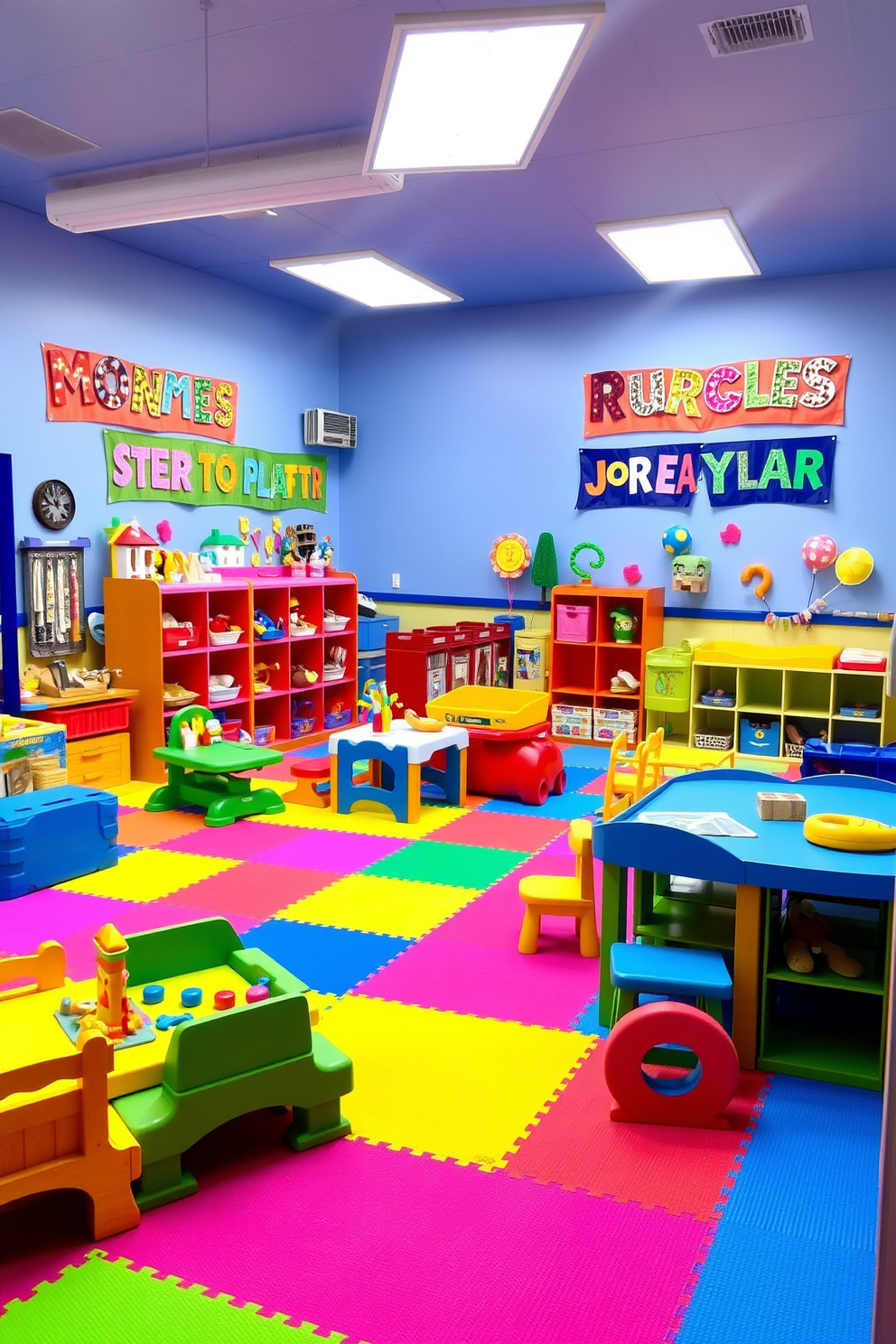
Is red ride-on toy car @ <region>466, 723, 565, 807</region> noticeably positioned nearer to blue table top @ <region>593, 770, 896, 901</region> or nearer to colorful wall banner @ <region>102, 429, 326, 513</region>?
blue table top @ <region>593, 770, 896, 901</region>

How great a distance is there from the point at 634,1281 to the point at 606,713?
6705 millimetres

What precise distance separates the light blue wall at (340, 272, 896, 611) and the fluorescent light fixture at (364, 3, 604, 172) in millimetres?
4534

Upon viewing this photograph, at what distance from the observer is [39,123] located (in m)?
5.62

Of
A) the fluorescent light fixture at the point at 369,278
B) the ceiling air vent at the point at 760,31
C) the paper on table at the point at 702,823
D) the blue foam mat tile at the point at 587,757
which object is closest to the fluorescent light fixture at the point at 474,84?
the ceiling air vent at the point at 760,31

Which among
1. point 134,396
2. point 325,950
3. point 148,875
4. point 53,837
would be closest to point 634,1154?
point 325,950

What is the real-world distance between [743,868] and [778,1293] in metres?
1.31

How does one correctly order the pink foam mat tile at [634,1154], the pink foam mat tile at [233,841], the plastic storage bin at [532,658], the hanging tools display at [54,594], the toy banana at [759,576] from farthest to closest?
the plastic storage bin at [532,658] < the toy banana at [759,576] < the hanging tools display at [54,594] < the pink foam mat tile at [233,841] < the pink foam mat tile at [634,1154]

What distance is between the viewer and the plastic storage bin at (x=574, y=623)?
29.9 feet

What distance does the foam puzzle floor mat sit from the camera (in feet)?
7.85

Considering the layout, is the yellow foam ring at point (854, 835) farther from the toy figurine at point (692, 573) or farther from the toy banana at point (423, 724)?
the toy figurine at point (692, 573)

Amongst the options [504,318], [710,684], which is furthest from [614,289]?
[710,684]

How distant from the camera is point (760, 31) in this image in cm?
446

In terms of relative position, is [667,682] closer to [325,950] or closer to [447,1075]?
[325,950]

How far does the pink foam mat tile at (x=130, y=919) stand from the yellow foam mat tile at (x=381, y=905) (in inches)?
13.7
